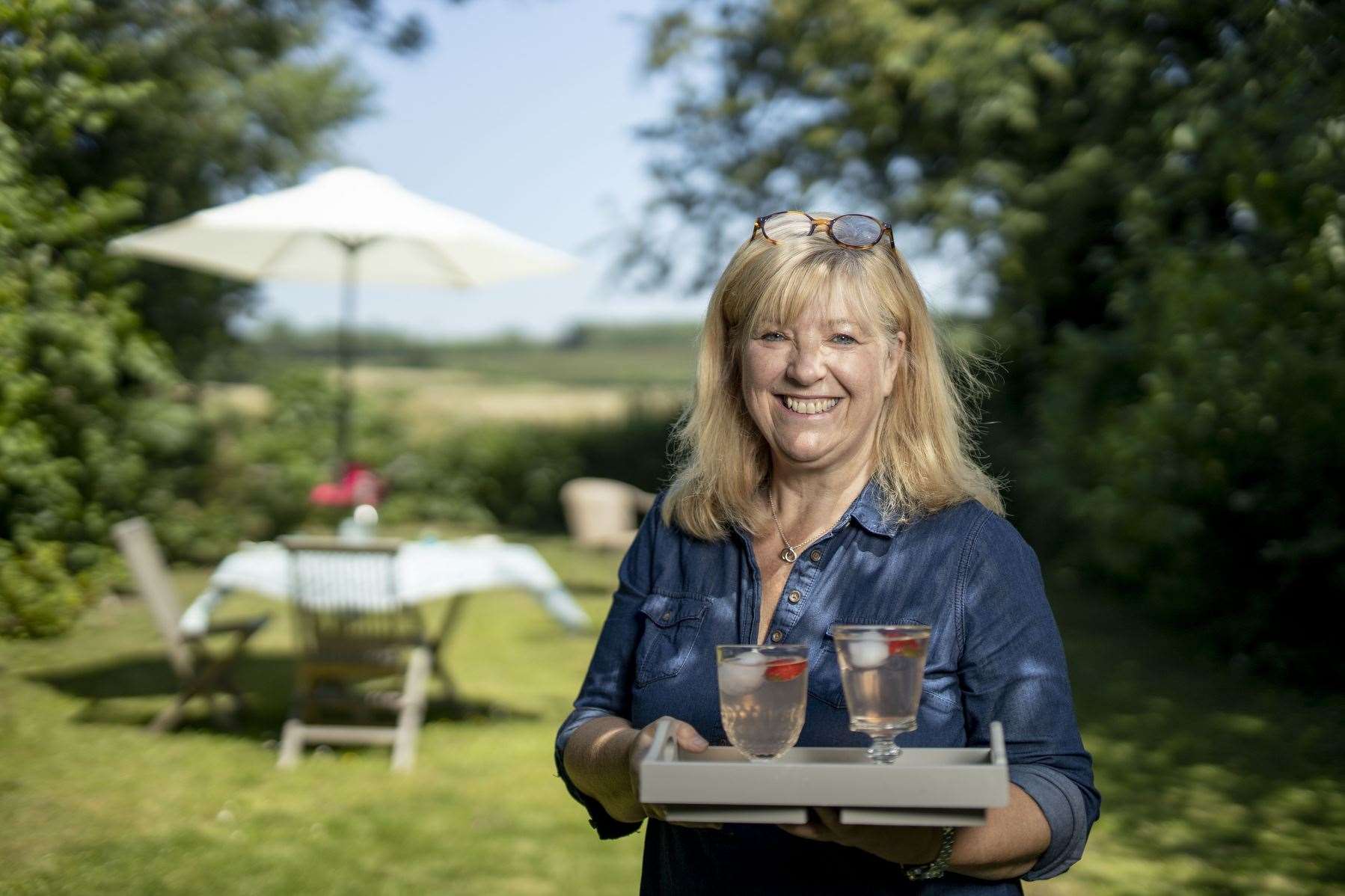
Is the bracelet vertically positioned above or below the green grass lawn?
above

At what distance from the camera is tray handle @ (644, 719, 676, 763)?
1695 millimetres

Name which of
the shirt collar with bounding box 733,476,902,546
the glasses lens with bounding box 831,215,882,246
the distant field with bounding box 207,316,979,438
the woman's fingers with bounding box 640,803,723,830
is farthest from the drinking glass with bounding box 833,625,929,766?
the distant field with bounding box 207,316,979,438

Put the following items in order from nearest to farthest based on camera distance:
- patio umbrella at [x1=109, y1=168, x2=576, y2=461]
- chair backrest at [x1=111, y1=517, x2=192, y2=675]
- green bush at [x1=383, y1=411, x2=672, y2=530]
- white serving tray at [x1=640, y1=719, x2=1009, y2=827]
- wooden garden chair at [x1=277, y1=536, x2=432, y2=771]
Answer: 1. white serving tray at [x1=640, y1=719, x2=1009, y2=827]
2. chair backrest at [x1=111, y1=517, x2=192, y2=675]
3. wooden garden chair at [x1=277, y1=536, x2=432, y2=771]
4. patio umbrella at [x1=109, y1=168, x2=576, y2=461]
5. green bush at [x1=383, y1=411, x2=672, y2=530]

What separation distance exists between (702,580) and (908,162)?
15793mm

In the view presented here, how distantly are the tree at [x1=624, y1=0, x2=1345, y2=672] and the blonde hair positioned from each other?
465 cm

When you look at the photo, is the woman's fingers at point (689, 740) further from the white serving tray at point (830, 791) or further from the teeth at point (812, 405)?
the teeth at point (812, 405)

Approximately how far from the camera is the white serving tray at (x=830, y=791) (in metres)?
1.57

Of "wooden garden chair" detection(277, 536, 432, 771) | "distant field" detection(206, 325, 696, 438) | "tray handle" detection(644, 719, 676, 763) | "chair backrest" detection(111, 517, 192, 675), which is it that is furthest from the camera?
"distant field" detection(206, 325, 696, 438)

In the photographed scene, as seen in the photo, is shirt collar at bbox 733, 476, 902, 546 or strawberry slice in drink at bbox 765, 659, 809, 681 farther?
shirt collar at bbox 733, 476, 902, 546

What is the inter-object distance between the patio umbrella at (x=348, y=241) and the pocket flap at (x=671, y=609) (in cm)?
496

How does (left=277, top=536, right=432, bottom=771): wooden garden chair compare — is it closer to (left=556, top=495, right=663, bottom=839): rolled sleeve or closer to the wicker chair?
(left=556, top=495, right=663, bottom=839): rolled sleeve

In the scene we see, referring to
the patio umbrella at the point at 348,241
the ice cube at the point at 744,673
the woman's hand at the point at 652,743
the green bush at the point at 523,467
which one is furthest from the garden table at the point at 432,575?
the green bush at the point at 523,467

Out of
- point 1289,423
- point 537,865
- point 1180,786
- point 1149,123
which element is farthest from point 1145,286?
point 537,865

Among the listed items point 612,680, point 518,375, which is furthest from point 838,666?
point 518,375
